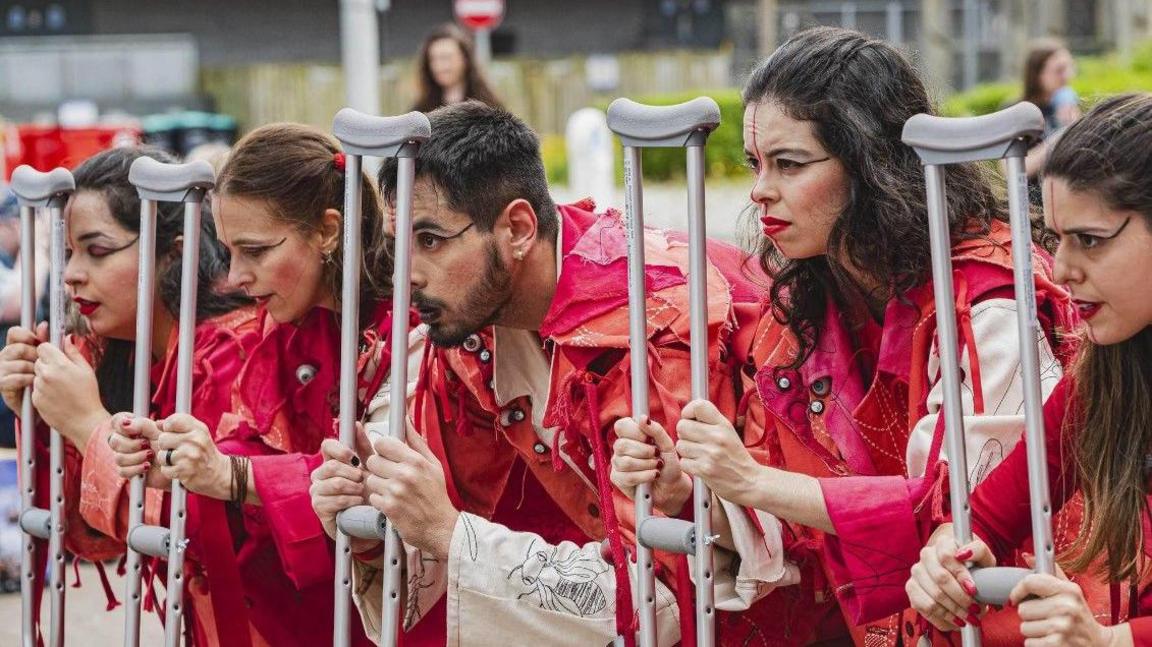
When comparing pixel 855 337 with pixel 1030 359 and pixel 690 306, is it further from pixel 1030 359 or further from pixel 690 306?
pixel 1030 359

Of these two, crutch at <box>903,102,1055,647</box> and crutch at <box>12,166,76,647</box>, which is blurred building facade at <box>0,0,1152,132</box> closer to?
crutch at <box>12,166,76,647</box>

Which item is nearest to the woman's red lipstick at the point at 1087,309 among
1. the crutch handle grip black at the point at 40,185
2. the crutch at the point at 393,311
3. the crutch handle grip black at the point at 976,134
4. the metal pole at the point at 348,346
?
the crutch handle grip black at the point at 976,134

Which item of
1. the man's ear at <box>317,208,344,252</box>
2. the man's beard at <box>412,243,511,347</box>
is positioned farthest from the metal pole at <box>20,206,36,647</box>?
the man's beard at <box>412,243,511,347</box>

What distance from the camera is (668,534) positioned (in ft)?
9.61

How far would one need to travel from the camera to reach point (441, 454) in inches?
145

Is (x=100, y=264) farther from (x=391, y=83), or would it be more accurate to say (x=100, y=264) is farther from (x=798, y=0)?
(x=798, y=0)

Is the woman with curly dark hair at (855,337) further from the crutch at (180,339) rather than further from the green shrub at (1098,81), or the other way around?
the green shrub at (1098,81)

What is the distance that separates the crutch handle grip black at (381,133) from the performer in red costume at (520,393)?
11.5 inches

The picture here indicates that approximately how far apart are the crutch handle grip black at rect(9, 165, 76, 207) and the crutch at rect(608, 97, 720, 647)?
1.53 metres

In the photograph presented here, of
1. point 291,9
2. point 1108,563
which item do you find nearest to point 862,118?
point 1108,563

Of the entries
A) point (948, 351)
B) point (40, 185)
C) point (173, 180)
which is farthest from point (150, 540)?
point (948, 351)

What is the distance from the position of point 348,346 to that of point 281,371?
72cm

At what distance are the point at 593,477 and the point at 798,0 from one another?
21704 millimetres

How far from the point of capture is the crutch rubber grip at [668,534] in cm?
292
